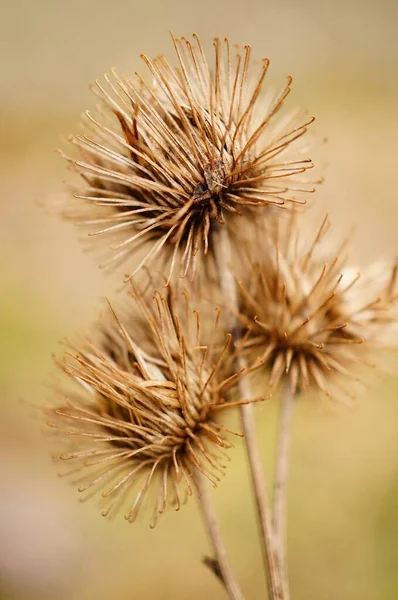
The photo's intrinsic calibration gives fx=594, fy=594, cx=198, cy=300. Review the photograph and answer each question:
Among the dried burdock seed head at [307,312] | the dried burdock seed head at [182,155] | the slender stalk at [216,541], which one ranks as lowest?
the slender stalk at [216,541]

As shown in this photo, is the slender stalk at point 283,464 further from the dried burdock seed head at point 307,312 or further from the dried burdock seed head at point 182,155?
the dried burdock seed head at point 182,155

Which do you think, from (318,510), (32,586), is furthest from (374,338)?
(32,586)

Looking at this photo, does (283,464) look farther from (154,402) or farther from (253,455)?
(154,402)

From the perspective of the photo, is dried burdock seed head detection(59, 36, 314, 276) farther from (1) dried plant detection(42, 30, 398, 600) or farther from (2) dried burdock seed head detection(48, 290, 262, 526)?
(2) dried burdock seed head detection(48, 290, 262, 526)

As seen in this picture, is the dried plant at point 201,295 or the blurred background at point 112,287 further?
the blurred background at point 112,287

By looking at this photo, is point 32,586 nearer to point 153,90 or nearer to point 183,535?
point 183,535

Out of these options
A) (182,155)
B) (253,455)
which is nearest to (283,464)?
(253,455)

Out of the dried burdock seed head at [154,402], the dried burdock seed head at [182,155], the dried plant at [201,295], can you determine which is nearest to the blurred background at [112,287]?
the dried plant at [201,295]
